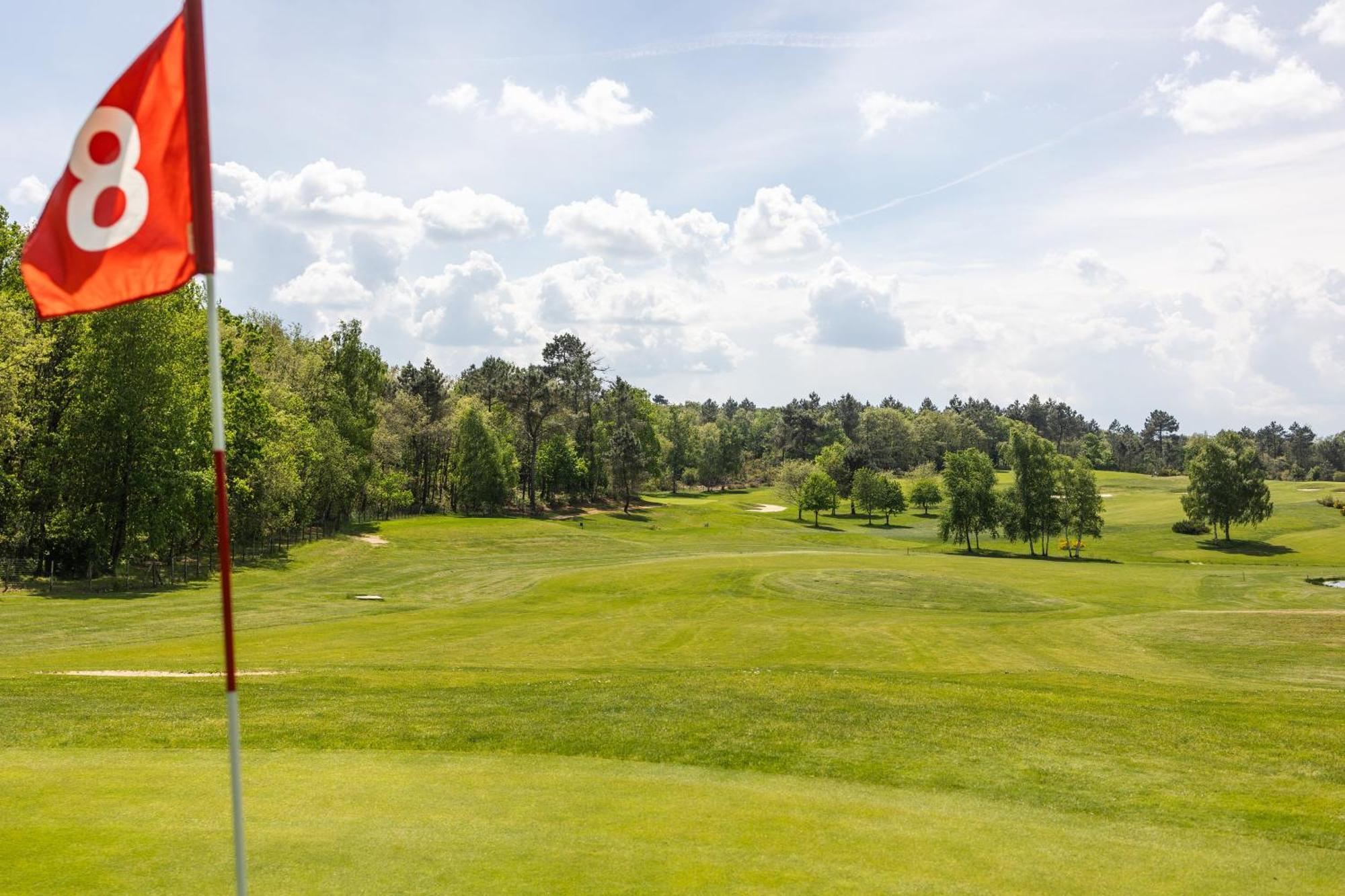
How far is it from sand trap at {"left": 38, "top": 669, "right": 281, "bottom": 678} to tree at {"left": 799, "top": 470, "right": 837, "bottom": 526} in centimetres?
10626

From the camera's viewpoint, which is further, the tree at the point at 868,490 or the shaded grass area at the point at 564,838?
the tree at the point at 868,490

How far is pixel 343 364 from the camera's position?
9112 centimetres

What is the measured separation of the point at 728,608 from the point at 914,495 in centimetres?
9959

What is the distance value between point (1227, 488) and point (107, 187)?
111 metres

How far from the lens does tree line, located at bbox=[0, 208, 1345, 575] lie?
1928 inches

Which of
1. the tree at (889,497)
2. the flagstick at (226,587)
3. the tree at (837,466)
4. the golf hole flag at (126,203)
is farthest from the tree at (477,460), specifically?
the flagstick at (226,587)

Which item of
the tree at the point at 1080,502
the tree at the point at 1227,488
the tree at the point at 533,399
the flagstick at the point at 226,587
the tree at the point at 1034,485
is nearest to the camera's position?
the flagstick at the point at 226,587

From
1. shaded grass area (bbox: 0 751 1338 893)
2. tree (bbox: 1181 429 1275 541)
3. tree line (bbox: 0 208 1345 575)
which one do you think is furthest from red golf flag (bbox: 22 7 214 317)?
tree (bbox: 1181 429 1275 541)

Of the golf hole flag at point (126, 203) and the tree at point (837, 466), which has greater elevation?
the golf hole flag at point (126, 203)

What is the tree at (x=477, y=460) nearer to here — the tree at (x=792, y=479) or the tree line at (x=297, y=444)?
the tree line at (x=297, y=444)

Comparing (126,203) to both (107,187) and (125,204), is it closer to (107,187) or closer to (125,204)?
(125,204)

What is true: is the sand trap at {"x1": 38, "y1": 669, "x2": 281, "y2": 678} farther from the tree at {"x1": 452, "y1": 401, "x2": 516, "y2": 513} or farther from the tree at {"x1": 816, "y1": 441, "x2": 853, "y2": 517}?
the tree at {"x1": 816, "y1": 441, "x2": 853, "y2": 517}

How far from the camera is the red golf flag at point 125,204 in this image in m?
7.48

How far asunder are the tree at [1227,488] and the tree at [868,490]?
41252 millimetres
